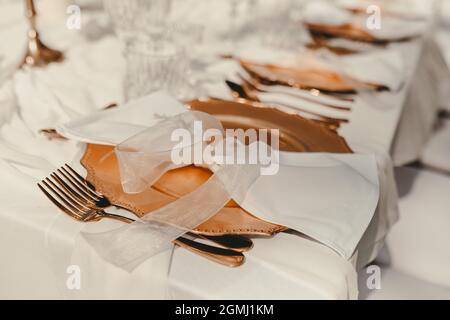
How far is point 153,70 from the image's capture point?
1.08 meters

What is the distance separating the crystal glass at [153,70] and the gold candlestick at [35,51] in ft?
0.76

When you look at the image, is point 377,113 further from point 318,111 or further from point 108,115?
point 108,115

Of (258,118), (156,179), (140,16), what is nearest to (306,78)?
(258,118)

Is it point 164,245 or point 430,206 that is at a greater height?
point 164,245

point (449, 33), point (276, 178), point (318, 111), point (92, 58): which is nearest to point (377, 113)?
point (318, 111)

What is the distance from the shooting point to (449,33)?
2.40m

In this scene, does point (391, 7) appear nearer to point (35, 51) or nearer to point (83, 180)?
point (35, 51)

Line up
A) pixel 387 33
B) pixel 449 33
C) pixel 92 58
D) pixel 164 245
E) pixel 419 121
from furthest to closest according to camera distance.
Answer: pixel 449 33, pixel 387 33, pixel 419 121, pixel 92 58, pixel 164 245

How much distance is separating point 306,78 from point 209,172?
0.52m

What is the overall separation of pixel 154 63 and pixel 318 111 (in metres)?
0.37

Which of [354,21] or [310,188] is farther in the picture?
[354,21]

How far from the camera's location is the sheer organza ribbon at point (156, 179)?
636 mm

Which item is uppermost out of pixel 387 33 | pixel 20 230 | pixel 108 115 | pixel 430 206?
pixel 387 33

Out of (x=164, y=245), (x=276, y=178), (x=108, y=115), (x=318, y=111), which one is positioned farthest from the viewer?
(x=318, y=111)
